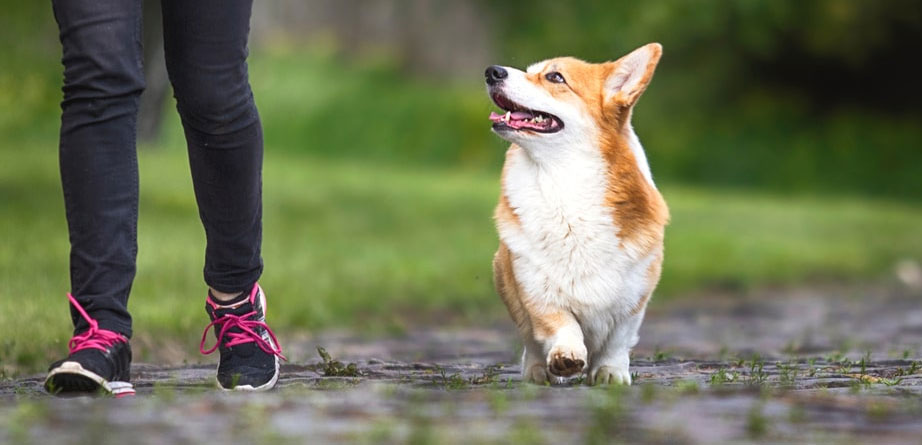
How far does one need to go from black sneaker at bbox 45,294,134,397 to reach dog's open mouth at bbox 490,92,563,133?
1283mm

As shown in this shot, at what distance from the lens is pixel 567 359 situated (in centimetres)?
394

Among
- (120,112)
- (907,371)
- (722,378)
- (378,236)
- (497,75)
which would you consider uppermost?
(378,236)

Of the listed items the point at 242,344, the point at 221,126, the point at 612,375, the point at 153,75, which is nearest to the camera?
the point at 221,126

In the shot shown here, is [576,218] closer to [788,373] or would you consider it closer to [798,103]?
[788,373]

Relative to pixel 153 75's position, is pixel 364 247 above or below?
below

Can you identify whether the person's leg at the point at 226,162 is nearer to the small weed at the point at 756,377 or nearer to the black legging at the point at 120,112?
the black legging at the point at 120,112

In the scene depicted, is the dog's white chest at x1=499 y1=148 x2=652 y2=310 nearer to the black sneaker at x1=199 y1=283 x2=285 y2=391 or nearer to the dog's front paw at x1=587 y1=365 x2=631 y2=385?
the dog's front paw at x1=587 y1=365 x2=631 y2=385

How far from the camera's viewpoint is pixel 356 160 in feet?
76.0

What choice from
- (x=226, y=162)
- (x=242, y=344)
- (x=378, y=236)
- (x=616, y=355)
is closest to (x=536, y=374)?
(x=616, y=355)

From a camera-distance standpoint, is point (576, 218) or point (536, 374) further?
point (536, 374)

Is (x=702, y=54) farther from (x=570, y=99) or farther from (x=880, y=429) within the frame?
(x=880, y=429)

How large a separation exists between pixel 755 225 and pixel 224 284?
1106 centimetres

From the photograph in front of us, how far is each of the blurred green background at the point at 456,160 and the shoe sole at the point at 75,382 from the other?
1870mm

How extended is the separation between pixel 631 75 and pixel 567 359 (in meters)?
1.00
